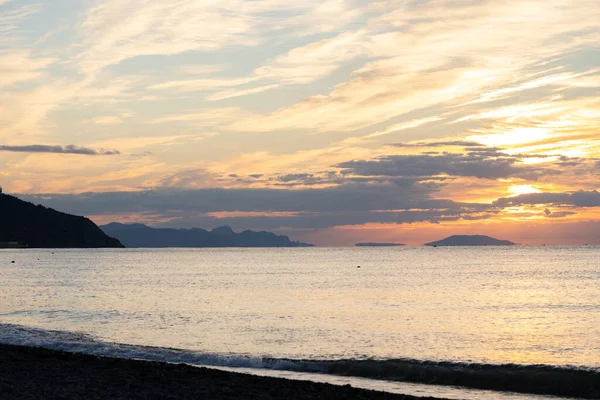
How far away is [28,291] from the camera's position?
258ft

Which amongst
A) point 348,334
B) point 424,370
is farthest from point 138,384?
point 348,334

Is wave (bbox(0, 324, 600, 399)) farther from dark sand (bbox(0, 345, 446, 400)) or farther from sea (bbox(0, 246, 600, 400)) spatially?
dark sand (bbox(0, 345, 446, 400))

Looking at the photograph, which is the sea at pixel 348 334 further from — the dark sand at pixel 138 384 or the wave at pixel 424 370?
the dark sand at pixel 138 384

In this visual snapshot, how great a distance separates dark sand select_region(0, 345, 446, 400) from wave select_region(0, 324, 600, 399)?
556cm

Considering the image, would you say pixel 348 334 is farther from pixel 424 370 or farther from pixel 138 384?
pixel 138 384

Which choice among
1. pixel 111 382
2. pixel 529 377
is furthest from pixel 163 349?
pixel 529 377

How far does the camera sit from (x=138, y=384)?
2130 centimetres

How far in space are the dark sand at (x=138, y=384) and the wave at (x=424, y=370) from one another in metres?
5.56

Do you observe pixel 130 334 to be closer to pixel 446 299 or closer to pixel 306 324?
pixel 306 324

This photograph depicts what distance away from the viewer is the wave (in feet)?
86.1

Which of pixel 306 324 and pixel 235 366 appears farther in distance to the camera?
pixel 306 324

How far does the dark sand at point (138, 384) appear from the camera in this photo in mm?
19625

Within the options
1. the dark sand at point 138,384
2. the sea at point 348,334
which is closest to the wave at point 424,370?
the sea at point 348,334

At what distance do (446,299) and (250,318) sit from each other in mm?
24656
